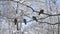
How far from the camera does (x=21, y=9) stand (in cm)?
171

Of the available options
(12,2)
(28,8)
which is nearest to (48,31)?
(28,8)

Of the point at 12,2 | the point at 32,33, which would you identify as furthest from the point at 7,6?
the point at 32,33

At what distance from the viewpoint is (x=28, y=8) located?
67.3 inches

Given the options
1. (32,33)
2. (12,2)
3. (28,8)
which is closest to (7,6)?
(12,2)

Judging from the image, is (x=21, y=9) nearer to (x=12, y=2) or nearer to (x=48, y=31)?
(x=12, y=2)

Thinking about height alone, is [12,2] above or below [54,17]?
above

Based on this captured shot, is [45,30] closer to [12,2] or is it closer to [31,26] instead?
[31,26]

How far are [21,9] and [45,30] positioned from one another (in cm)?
28

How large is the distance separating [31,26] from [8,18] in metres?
0.22

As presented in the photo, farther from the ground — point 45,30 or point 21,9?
point 21,9

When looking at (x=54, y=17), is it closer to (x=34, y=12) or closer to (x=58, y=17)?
(x=58, y=17)

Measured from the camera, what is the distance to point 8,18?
1.71 m

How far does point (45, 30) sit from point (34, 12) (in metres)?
0.18

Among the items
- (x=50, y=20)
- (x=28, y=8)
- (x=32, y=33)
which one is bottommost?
(x=32, y=33)
